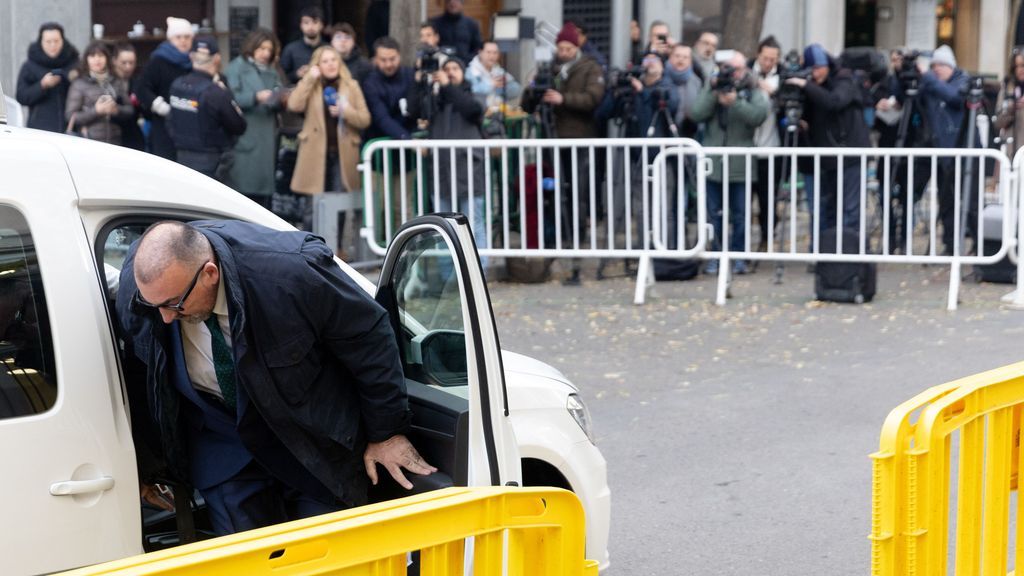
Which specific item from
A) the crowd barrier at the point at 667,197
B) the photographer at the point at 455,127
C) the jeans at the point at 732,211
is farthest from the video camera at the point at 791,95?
the photographer at the point at 455,127

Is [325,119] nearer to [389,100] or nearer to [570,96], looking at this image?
[389,100]

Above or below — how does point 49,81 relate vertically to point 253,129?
above

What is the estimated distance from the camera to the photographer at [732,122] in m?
11.6

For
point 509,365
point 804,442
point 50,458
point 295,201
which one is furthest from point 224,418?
point 295,201

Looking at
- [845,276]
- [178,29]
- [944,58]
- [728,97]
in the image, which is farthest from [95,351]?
[944,58]

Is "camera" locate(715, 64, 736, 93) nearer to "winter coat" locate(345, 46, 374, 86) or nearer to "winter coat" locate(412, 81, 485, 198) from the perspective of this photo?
"winter coat" locate(412, 81, 485, 198)

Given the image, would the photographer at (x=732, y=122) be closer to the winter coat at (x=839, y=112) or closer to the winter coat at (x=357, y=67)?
the winter coat at (x=839, y=112)

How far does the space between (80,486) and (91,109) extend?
8291 millimetres

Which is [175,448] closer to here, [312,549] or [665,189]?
[312,549]

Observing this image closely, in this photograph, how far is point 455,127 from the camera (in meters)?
11.4

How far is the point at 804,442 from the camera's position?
722 centimetres

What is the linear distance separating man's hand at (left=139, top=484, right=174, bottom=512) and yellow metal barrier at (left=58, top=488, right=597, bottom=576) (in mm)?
1278

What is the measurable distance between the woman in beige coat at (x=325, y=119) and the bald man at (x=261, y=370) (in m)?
7.80

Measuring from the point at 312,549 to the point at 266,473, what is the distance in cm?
133
